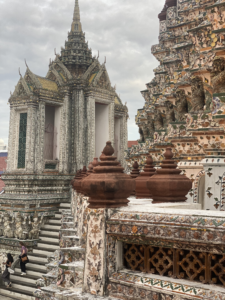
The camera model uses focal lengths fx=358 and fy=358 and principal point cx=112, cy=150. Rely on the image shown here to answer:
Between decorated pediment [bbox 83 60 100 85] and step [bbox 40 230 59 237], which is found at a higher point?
decorated pediment [bbox 83 60 100 85]

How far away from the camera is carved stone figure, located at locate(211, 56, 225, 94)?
5.76m

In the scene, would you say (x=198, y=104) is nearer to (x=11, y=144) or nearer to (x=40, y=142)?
(x=40, y=142)

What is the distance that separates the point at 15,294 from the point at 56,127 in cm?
828

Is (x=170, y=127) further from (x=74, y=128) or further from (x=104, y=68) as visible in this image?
(x=104, y=68)

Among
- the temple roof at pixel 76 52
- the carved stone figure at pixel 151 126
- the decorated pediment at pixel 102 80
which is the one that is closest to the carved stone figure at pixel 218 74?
the carved stone figure at pixel 151 126

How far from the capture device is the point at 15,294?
1198cm

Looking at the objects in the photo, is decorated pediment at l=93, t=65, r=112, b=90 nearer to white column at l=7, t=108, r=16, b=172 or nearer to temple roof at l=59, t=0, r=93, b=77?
temple roof at l=59, t=0, r=93, b=77

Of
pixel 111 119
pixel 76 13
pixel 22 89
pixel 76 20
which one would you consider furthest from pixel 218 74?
→ pixel 76 13

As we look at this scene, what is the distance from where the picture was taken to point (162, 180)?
14.2 ft

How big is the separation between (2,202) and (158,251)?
13.8 meters

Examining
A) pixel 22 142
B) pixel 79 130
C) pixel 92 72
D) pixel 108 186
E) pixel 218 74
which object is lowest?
pixel 108 186

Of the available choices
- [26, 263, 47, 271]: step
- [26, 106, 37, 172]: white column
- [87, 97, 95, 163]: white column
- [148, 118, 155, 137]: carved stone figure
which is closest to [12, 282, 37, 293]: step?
[26, 263, 47, 271]: step

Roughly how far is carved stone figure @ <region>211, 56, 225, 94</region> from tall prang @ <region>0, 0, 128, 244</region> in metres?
11.0

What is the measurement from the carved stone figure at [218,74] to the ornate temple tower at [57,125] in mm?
11051
